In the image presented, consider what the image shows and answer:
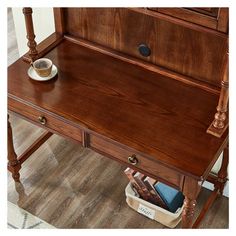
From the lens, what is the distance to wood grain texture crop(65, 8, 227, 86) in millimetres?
1776

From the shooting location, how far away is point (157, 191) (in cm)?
213

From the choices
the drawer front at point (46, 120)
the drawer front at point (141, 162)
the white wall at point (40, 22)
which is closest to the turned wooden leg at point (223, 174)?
the drawer front at point (141, 162)

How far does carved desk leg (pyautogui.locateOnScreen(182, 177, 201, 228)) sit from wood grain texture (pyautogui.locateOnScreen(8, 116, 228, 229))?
0.47 m

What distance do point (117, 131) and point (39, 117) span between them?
306 millimetres

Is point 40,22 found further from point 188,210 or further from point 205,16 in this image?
point 188,210

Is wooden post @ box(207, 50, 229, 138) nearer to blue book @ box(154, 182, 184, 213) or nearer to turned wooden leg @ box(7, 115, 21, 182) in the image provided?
blue book @ box(154, 182, 184, 213)

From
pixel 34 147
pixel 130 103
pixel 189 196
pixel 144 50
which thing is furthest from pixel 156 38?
pixel 34 147

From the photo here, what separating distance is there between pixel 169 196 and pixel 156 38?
66cm

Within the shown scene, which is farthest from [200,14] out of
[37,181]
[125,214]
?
[37,181]

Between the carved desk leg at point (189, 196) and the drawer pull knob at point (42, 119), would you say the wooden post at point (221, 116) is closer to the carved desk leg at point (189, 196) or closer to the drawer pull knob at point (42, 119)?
the carved desk leg at point (189, 196)

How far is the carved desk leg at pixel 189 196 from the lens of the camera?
1618mm

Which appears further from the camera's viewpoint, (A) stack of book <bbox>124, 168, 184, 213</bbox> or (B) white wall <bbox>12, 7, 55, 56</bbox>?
(B) white wall <bbox>12, 7, 55, 56</bbox>

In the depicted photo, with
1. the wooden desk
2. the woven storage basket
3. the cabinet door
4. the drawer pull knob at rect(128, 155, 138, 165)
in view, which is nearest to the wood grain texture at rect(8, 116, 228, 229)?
the woven storage basket

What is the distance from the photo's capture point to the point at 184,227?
1.75 metres
